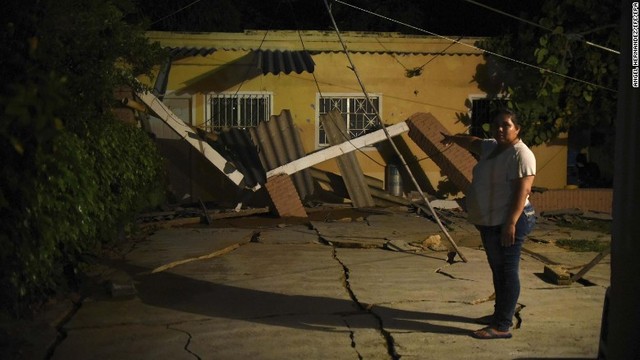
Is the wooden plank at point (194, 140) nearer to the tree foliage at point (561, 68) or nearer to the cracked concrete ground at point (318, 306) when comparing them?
the cracked concrete ground at point (318, 306)

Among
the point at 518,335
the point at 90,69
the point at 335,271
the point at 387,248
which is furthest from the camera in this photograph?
the point at 387,248

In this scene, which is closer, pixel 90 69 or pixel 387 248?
pixel 90 69

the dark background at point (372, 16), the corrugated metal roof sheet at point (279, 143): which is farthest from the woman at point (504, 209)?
the dark background at point (372, 16)

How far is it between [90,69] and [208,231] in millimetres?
4704

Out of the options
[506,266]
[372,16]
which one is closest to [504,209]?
[506,266]

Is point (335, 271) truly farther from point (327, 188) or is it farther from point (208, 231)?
point (327, 188)

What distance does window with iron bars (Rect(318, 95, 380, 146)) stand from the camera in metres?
15.2

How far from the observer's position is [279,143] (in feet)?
44.1

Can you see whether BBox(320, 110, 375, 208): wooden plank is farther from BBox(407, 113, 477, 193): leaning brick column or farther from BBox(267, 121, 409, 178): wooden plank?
BBox(407, 113, 477, 193): leaning brick column

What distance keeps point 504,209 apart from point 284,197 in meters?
7.52

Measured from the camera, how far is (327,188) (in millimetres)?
14617

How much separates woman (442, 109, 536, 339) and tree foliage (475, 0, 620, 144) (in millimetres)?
9156

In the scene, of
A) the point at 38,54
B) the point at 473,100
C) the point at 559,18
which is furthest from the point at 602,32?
the point at 38,54

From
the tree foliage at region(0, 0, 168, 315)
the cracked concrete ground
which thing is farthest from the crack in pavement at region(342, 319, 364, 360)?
the tree foliage at region(0, 0, 168, 315)
